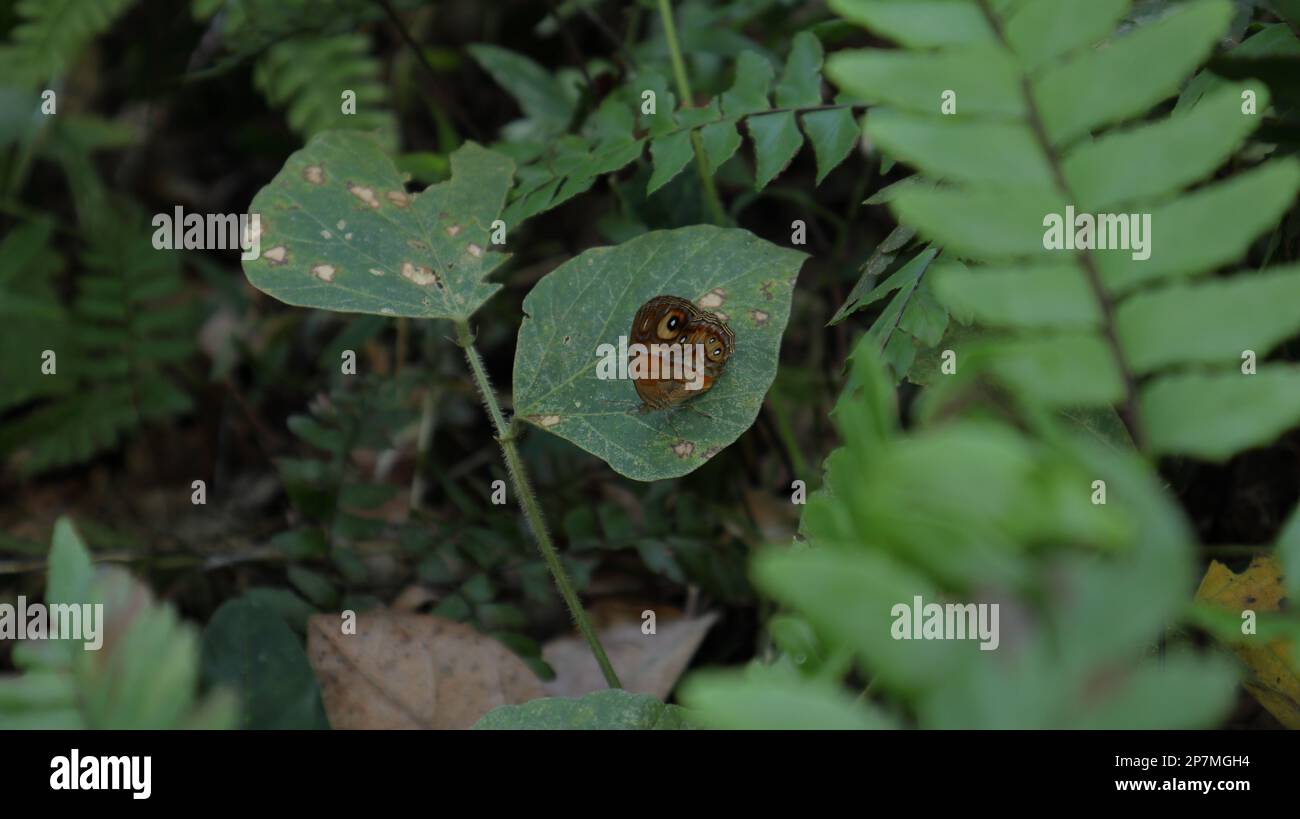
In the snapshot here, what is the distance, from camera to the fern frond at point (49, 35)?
282cm

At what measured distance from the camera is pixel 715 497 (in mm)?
2260

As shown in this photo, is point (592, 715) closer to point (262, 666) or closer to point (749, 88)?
point (262, 666)

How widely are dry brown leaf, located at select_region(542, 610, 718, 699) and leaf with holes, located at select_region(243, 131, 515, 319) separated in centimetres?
72

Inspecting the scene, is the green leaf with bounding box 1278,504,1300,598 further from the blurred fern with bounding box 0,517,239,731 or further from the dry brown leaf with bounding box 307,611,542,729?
the dry brown leaf with bounding box 307,611,542,729

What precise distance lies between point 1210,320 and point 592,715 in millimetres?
817

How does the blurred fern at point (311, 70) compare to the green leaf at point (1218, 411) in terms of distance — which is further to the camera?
the blurred fern at point (311, 70)

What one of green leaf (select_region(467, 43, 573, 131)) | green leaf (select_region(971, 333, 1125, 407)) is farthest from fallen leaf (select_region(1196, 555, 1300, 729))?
green leaf (select_region(467, 43, 573, 131))

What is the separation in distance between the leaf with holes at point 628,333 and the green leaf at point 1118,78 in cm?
67

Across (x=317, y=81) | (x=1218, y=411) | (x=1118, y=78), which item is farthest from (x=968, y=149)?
(x=317, y=81)

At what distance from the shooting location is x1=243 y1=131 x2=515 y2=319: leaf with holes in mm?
1576

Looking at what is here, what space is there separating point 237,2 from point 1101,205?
8.16ft

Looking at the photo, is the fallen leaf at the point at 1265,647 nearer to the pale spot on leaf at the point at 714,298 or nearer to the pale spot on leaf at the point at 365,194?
the pale spot on leaf at the point at 714,298

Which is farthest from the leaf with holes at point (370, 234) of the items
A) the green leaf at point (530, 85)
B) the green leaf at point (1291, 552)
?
the green leaf at point (1291, 552)
